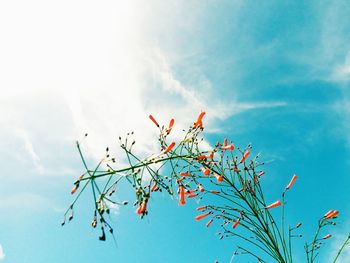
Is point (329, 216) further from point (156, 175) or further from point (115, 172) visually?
point (115, 172)

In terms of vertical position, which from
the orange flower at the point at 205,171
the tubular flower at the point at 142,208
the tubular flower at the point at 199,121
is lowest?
the tubular flower at the point at 142,208

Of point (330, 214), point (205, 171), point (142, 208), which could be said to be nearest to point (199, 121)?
point (205, 171)

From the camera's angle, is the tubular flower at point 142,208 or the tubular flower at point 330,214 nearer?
the tubular flower at point 142,208

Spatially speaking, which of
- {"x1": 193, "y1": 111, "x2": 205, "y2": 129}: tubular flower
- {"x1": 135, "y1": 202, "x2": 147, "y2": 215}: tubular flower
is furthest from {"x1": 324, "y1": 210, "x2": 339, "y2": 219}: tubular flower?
{"x1": 135, "y1": 202, "x2": 147, "y2": 215}: tubular flower

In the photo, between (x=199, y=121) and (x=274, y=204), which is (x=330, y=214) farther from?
(x=199, y=121)

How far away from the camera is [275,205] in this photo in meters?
5.02

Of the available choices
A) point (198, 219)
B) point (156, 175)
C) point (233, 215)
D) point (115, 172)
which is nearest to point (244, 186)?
point (233, 215)

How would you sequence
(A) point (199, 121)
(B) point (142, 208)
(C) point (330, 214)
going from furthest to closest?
(C) point (330, 214)
(A) point (199, 121)
(B) point (142, 208)

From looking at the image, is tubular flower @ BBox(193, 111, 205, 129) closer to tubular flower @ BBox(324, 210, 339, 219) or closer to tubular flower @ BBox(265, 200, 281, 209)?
tubular flower @ BBox(265, 200, 281, 209)

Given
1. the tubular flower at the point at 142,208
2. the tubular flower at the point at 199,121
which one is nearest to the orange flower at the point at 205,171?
the tubular flower at the point at 199,121

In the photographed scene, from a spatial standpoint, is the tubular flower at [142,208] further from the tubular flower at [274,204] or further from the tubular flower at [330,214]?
the tubular flower at [330,214]

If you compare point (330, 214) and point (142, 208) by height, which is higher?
point (330, 214)

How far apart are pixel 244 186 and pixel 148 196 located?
1976 mm

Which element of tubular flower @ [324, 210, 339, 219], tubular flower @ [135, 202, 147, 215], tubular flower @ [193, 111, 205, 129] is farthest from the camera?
tubular flower @ [324, 210, 339, 219]
